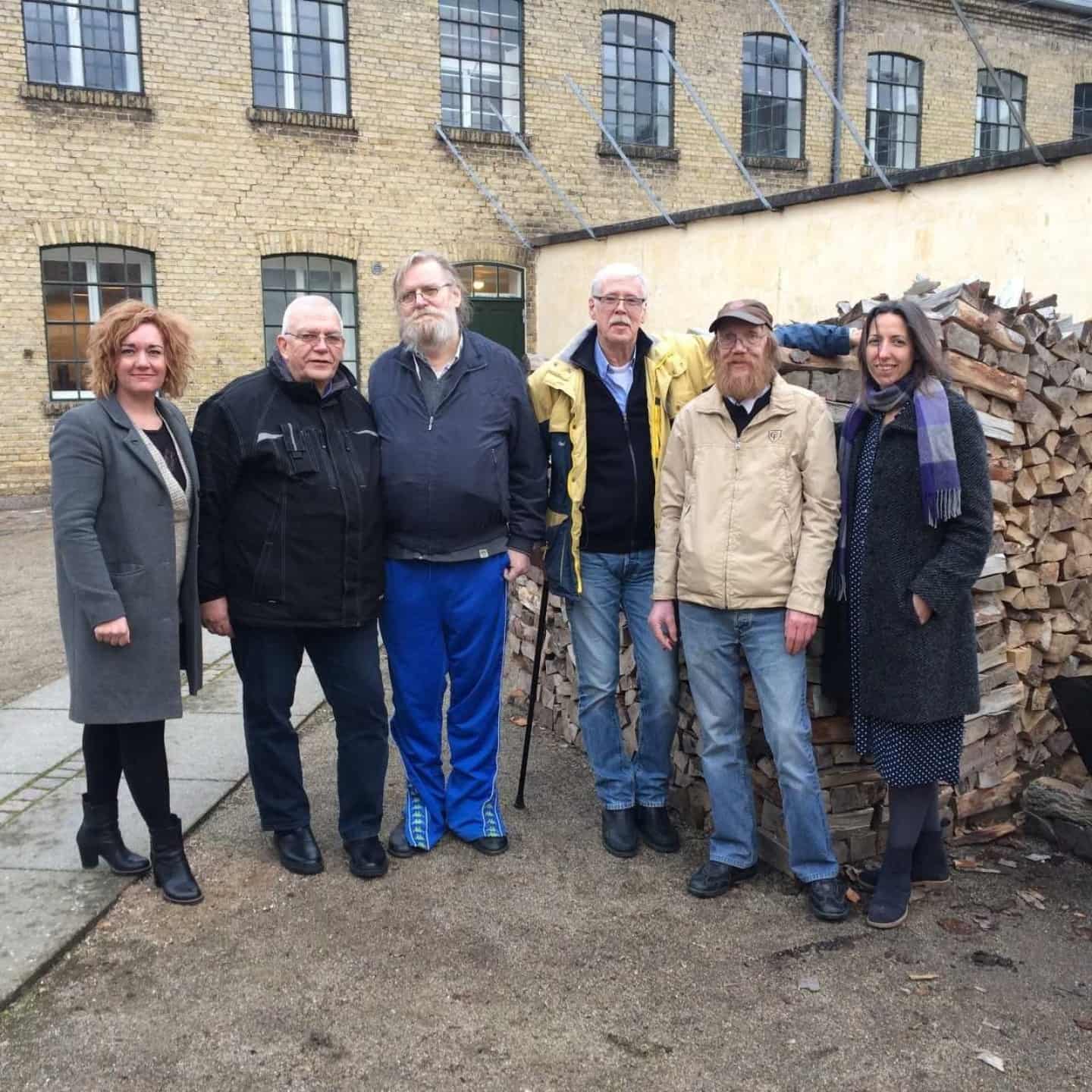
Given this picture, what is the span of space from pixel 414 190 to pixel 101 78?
4264 mm

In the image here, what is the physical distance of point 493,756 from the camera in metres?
4.14

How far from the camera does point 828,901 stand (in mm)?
3508

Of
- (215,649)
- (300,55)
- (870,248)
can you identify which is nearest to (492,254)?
(300,55)

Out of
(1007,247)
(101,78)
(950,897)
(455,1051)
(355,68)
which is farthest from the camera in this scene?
(355,68)

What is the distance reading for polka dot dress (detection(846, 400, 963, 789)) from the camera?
11.1 feet

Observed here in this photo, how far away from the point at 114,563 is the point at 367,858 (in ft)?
4.46

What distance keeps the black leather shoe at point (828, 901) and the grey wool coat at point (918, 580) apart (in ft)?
2.04

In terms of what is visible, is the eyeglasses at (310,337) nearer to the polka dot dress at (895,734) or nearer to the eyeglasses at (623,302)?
the eyeglasses at (623,302)

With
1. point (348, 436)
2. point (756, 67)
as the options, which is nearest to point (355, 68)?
point (756, 67)

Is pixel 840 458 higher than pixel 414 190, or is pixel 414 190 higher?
pixel 414 190

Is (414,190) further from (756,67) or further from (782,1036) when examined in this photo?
(782,1036)

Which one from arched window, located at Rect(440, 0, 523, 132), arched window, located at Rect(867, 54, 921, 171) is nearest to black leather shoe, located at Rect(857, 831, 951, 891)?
arched window, located at Rect(440, 0, 523, 132)

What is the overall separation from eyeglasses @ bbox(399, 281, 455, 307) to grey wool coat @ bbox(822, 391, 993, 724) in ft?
5.26

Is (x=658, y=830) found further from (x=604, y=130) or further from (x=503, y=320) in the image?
(x=604, y=130)
